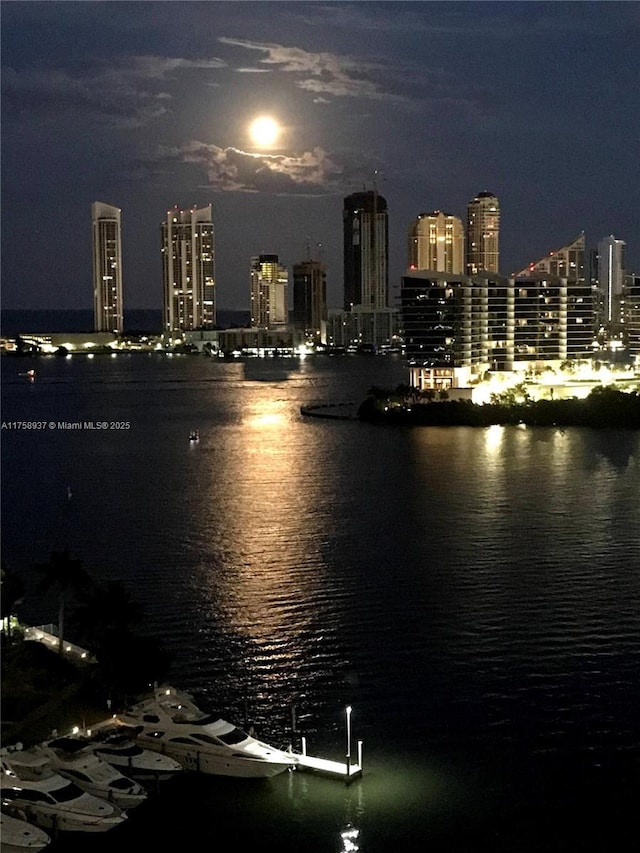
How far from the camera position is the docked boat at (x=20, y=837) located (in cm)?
352

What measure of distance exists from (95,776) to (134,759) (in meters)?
0.21

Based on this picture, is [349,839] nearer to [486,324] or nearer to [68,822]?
[68,822]

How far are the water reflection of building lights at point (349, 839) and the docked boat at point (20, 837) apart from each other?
34.5 inches

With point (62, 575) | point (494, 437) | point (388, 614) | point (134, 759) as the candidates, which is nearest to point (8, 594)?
point (62, 575)

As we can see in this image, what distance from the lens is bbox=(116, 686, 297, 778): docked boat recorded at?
4066 mm

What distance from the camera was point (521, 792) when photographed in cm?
401

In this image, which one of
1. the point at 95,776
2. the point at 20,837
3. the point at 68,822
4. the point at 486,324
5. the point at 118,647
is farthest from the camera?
the point at 486,324

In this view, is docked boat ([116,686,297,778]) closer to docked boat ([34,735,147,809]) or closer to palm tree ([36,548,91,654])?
docked boat ([34,735,147,809])

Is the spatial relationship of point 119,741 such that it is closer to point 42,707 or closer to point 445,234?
point 42,707

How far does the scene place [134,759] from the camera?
13.2ft

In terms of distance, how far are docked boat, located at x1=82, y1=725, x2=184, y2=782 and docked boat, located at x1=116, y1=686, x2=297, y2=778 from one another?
0.17 ft

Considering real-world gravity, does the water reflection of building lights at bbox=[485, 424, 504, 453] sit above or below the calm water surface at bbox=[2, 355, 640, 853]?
above

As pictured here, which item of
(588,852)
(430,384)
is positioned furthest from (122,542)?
(430,384)

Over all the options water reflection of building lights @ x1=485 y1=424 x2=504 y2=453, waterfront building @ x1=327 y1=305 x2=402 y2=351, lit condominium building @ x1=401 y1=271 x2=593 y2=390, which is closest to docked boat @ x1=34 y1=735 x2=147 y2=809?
water reflection of building lights @ x1=485 y1=424 x2=504 y2=453
